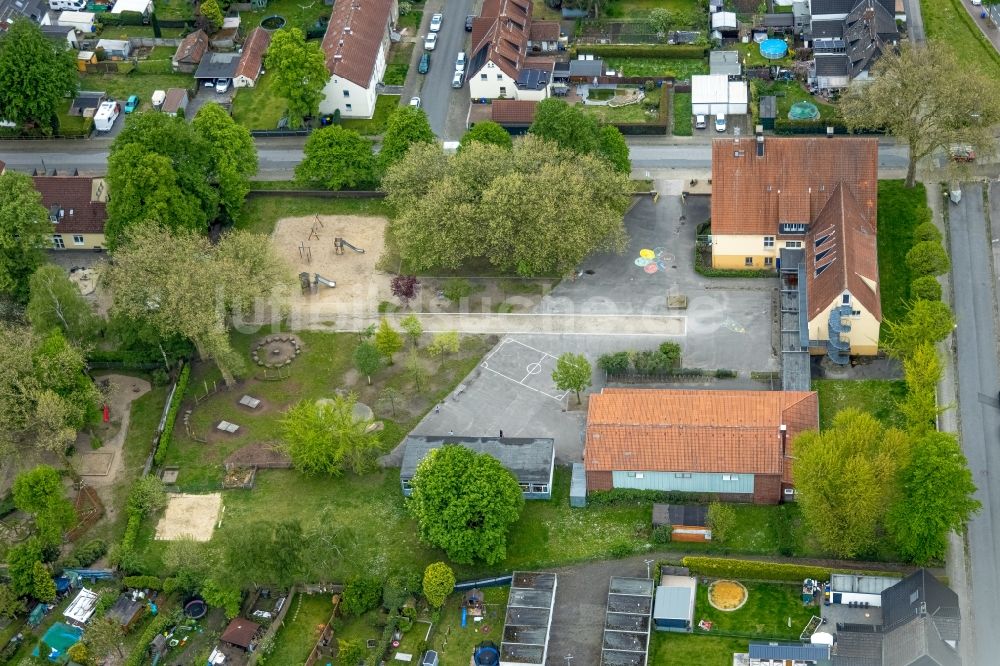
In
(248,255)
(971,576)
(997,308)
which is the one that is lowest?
(971,576)

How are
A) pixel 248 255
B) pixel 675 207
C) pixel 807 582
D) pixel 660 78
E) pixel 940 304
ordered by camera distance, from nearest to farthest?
pixel 807 582
pixel 940 304
pixel 248 255
pixel 675 207
pixel 660 78

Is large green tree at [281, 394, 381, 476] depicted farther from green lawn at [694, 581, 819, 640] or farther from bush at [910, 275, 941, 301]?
bush at [910, 275, 941, 301]

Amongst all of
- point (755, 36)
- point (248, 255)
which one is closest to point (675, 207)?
point (755, 36)

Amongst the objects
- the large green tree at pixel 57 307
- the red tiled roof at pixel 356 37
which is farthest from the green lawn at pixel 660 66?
the large green tree at pixel 57 307

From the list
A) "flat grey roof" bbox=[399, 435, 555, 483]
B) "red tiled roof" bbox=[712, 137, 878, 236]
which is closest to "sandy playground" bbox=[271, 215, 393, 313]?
"flat grey roof" bbox=[399, 435, 555, 483]

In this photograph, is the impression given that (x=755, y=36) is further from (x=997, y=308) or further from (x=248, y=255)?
(x=248, y=255)

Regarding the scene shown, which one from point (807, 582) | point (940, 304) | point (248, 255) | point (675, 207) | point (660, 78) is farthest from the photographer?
point (660, 78)

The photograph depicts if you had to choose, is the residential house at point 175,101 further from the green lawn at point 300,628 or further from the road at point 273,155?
the green lawn at point 300,628
